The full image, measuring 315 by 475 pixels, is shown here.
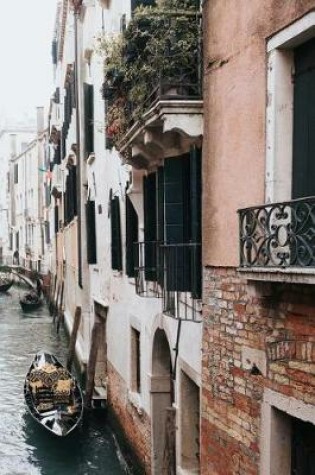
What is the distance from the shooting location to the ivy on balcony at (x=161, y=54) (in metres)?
6.03

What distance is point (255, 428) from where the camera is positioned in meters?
4.91

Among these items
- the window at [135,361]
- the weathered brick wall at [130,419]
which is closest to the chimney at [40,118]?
the weathered brick wall at [130,419]

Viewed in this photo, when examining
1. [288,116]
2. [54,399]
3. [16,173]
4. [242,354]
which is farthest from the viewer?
[16,173]

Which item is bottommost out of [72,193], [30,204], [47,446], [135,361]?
→ [47,446]

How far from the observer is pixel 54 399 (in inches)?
514

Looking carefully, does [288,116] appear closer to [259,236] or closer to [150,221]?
[259,236]

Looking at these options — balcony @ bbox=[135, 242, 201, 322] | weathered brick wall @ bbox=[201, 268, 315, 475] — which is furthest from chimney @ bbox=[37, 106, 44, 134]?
weathered brick wall @ bbox=[201, 268, 315, 475]

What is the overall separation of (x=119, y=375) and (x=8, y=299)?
2731 cm

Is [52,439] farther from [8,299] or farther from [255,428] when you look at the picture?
[8,299]

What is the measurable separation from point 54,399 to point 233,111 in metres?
9.19

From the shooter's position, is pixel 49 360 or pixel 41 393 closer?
pixel 41 393

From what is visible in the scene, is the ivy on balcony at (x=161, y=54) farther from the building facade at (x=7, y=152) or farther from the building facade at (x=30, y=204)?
the building facade at (x=7, y=152)

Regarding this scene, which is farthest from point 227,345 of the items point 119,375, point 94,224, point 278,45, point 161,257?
point 94,224

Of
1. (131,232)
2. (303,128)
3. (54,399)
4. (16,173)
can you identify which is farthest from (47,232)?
(303,128)
